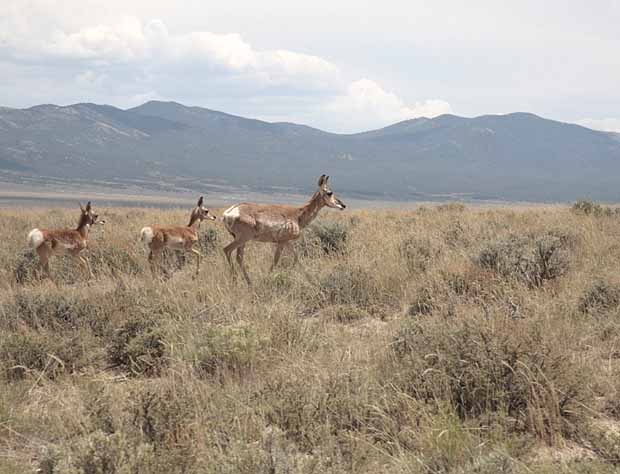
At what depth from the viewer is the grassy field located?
13.5ft

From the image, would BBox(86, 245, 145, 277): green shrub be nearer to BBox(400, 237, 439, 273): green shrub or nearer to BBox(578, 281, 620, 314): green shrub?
BBox(400, 237, 439, 273): green shrub

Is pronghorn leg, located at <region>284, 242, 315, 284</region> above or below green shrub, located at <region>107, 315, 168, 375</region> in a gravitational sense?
above

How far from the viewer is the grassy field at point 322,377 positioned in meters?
4.10

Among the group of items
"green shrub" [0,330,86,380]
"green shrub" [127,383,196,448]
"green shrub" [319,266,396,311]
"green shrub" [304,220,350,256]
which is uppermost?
"green shrub" [304,220,350,256]

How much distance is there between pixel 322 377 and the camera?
516 cm

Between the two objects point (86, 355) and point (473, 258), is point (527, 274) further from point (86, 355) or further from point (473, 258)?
point (86, 355)

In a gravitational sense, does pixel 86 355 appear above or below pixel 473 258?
below

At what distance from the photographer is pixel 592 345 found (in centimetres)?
629

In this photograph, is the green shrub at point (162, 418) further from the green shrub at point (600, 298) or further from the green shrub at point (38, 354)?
the green shrub at point (600, 298)

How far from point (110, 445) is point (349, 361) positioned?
2.28m

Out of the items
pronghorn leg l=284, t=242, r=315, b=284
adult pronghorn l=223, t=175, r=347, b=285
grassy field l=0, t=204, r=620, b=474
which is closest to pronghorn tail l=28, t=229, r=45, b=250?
grassy field l=0, t=204, r=620, b=474

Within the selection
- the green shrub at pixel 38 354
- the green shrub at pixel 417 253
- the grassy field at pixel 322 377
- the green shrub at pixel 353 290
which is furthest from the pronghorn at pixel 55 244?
the green shrub at pixel 417 253

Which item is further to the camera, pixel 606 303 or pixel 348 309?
pixel 348 309

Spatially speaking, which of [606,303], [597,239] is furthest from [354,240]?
[606,303]
